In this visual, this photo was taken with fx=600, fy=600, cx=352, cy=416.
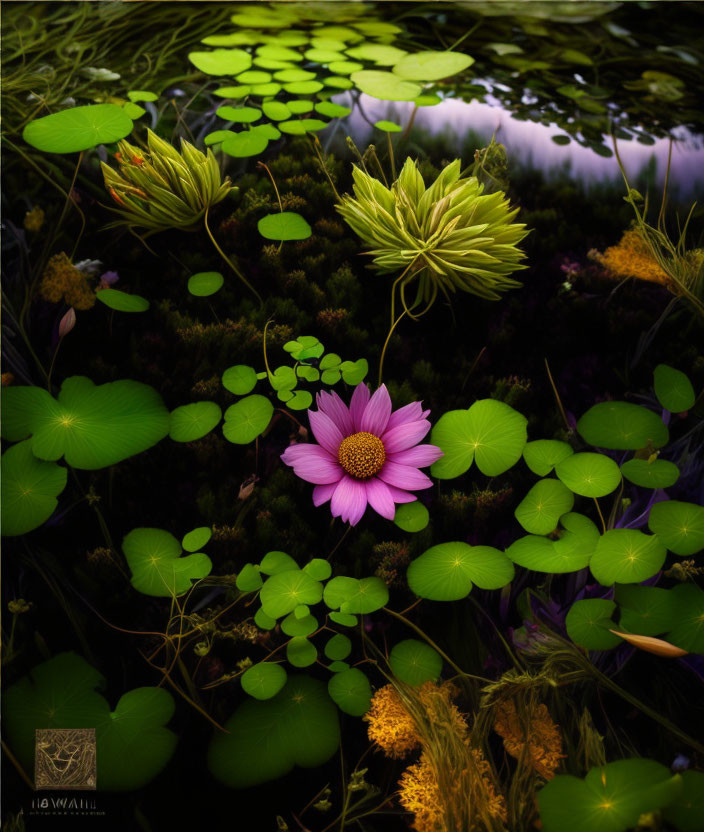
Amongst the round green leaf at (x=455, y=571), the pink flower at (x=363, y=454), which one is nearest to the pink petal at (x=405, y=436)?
the pink flower at (x=363, y=454)

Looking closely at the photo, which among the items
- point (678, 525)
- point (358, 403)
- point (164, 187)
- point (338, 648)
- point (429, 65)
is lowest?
point (338, 648)

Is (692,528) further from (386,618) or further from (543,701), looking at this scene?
(386,618)

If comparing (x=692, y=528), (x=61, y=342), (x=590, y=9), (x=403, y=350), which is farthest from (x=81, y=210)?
(x=692, y=528)

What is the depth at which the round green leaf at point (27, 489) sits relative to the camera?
28.6 inches

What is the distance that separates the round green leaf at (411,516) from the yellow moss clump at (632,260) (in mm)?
386

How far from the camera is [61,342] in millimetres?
767

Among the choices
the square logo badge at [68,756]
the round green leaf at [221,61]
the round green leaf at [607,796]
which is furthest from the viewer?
the round green leaf at [221,61]

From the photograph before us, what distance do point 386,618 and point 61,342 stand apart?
1.75 ft

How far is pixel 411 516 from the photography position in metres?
0.72

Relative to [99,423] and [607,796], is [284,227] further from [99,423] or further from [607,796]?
[607,796]

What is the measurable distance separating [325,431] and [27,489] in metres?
0.37

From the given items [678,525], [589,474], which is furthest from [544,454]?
[678,525]

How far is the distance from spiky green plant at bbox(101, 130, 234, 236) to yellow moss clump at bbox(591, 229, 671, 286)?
50cm

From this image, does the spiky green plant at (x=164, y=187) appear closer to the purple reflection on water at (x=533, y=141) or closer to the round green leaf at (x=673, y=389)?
the purple reflection on water at (x=533, y=141)
